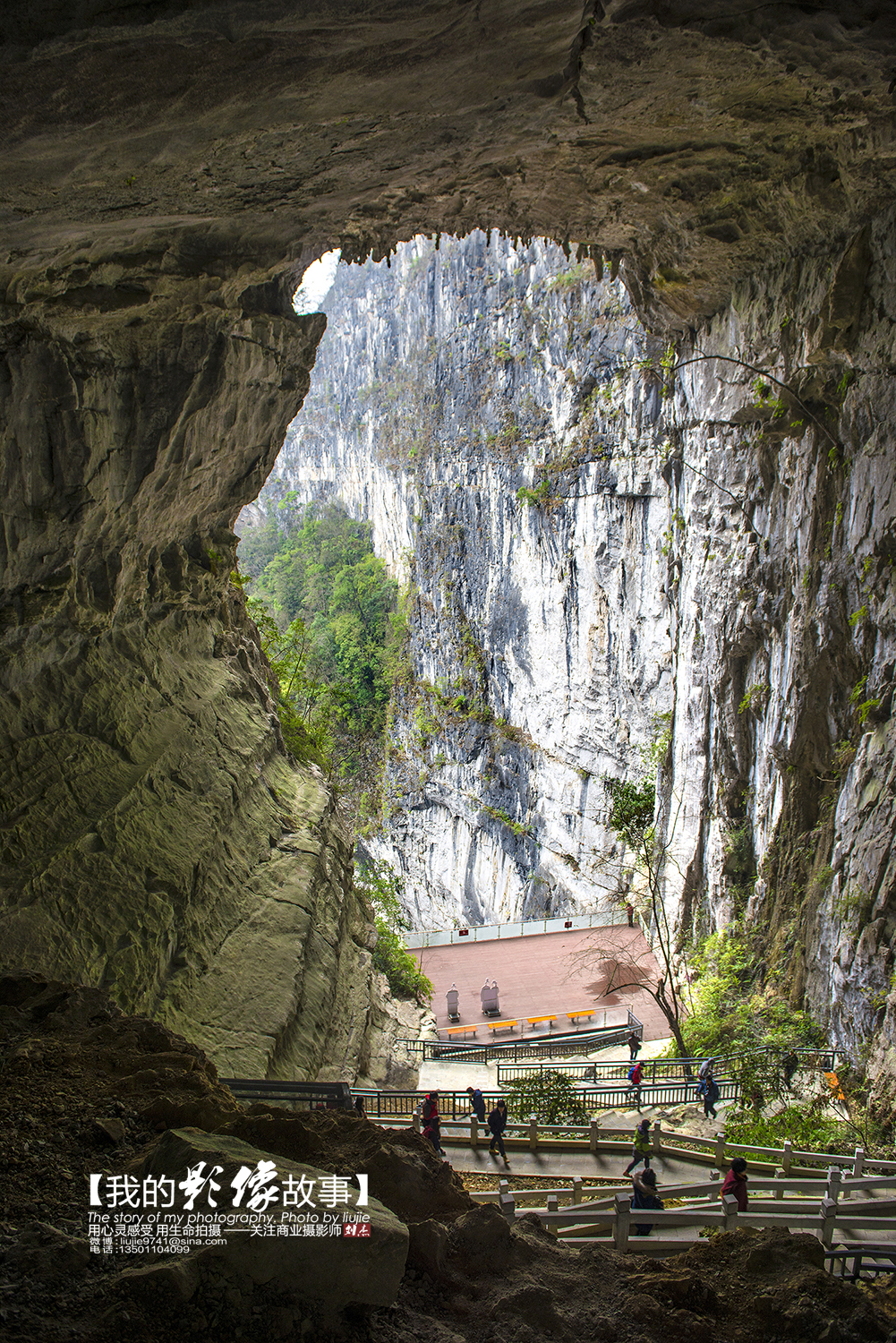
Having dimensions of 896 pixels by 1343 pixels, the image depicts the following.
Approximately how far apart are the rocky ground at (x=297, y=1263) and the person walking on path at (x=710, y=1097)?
6.63 m

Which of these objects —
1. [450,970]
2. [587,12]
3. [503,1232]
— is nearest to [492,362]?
[450,970]

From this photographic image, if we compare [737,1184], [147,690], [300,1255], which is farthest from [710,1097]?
[147,690]

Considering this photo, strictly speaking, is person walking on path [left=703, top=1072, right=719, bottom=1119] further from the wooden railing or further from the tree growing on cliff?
the wooden railing

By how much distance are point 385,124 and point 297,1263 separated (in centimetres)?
619

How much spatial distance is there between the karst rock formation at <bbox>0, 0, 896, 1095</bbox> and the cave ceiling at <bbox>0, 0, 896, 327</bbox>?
30 millimetres

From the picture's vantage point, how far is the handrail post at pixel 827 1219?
4746 millimetres

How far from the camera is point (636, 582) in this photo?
25.2 meters

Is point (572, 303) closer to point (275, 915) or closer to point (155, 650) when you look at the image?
point (155, 650)

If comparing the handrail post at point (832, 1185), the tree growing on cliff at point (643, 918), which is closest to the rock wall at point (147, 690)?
the handrail post at point (832, 1185)

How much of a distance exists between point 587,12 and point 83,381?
19.5 feet

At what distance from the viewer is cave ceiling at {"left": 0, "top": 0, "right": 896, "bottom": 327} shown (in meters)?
3.36

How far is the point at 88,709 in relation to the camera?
29.9 ft

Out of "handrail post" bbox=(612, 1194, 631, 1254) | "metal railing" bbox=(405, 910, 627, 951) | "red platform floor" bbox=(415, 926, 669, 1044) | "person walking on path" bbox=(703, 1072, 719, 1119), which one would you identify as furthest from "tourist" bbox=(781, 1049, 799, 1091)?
"metal railing" bbox=(405, 910, 627, 951)

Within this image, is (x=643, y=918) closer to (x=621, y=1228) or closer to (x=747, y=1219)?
(x=747, y=1219)
